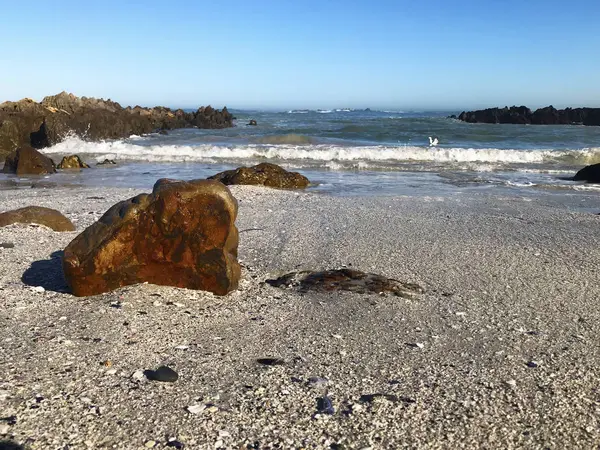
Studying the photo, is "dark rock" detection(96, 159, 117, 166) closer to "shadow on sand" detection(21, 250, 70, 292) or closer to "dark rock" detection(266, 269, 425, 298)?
"shadow on sand" detection(21, 250, 70, 292)

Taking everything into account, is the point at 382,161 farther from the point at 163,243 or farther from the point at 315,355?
the point at 315,355

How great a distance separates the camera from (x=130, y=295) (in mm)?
3924

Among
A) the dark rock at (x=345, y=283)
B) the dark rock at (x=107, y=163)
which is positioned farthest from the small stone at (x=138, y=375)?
the dark rock at (x=107, y=163)

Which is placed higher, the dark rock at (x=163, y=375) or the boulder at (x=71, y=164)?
the boulder at (x=71, y=164)

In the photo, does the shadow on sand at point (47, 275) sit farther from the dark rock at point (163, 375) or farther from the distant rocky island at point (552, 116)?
the distant rocky island at point (552, 116)

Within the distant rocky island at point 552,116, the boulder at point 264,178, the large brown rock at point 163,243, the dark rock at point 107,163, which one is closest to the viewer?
the large brown rock at point 163,243

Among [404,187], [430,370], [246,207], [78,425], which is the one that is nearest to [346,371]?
[430,370]

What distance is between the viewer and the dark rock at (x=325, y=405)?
254 cm

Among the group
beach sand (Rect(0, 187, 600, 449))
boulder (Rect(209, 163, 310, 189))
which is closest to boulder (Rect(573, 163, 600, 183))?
boulder (Rect(209, 163, 310, 189))

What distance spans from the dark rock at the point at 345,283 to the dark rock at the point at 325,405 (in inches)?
64.3

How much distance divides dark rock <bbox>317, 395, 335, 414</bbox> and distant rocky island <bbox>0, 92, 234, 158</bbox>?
17.9m

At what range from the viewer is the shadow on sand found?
416 cm

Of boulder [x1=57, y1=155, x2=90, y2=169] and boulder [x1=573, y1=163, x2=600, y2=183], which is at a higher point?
boulder [x1=57, y1=155, x2=90, y2=169]

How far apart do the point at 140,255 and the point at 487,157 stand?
51.8 feet
